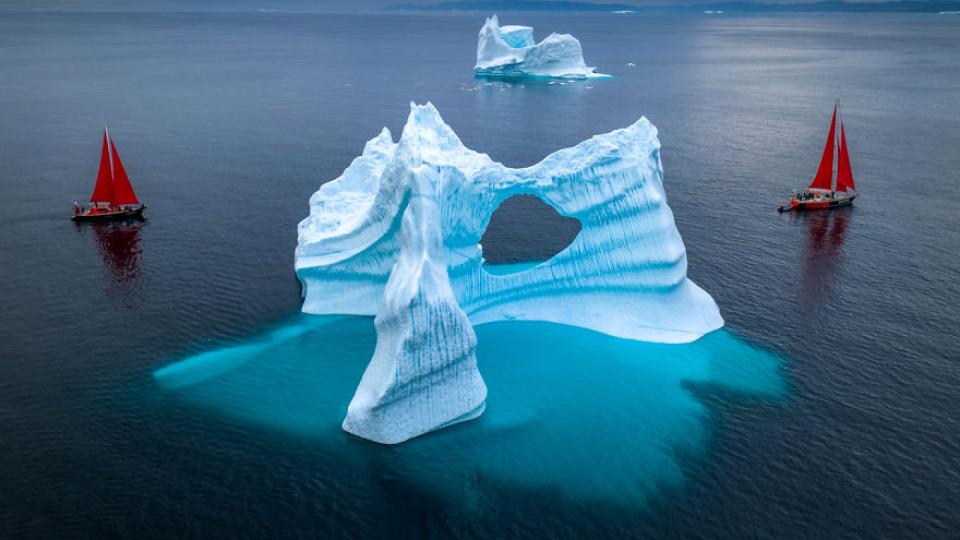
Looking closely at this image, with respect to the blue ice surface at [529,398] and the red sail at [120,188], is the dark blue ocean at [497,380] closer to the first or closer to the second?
the blue ice surface at [529,398]

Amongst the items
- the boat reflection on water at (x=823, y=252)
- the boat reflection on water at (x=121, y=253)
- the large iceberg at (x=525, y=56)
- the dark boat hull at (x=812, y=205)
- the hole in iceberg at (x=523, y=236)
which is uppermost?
the large iceberg at (x=525, y=56)

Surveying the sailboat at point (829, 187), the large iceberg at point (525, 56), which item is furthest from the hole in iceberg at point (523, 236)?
the large iceberg at point (525, 56)

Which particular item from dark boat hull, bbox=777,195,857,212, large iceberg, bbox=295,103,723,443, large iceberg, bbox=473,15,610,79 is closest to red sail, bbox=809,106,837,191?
dark boat hull, bbox=777,195,857,212

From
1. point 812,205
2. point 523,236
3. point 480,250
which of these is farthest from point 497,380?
point 812,205

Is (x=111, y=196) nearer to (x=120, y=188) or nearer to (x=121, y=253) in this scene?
(x=120, y=188)

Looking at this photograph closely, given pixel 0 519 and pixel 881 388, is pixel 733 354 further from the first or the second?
pixel 0 519

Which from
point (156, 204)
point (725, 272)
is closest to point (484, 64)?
point (156, 204)
